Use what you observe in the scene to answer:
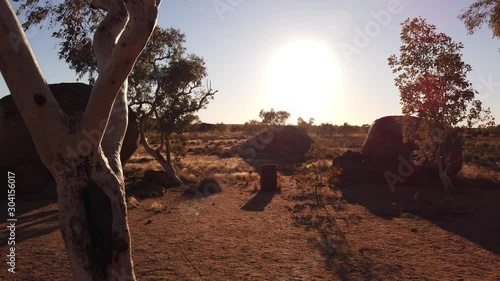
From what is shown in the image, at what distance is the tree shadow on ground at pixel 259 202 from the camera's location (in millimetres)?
13868

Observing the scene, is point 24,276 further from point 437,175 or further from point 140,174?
point 437,175

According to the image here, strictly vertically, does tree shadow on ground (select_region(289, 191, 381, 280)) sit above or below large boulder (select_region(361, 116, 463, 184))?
below

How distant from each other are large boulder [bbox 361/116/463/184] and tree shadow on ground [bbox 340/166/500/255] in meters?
0.70

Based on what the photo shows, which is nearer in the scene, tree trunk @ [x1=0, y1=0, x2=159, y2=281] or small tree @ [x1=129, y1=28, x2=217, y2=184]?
tree trunk @ [x1=0, y1=0, x2=159, y2=281]

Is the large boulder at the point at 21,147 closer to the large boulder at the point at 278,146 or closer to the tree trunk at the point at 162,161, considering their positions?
the tree trunk at the point at 162,161

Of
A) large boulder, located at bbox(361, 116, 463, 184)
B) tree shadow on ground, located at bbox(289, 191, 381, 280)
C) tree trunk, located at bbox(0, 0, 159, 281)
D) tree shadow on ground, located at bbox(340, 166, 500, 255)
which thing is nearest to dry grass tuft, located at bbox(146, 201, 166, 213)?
tree shadow on ground, located at bbox(289, 191, 381, 280)

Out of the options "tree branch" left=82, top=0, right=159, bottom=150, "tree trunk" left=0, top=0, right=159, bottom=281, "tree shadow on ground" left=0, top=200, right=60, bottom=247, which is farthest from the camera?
"tree shadow on ground" left=0, top=200, right=60, bottom=247

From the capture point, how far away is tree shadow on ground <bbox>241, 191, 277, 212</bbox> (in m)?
13.9

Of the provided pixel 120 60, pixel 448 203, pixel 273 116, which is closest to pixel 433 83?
pixel 448 203

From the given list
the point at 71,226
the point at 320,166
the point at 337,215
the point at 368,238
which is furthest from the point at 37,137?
the point at 320,166

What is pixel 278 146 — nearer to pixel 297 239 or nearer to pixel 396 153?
pixel 396 153

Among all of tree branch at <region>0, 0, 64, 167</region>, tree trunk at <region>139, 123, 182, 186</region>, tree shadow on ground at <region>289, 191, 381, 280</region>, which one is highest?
tree branch at <region>0, 0, 64, 167</region>

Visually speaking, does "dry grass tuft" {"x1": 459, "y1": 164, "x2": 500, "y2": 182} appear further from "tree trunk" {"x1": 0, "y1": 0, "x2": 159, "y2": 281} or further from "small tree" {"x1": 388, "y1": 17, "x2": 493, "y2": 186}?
"tree trunk" {"x1": 0, "y1": 0, "x2": 159, "y2": 281}

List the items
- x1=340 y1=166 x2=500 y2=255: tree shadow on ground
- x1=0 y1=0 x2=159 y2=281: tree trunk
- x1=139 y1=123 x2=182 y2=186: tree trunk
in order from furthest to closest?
x1=139 y1=123 x2=182 y2=186: tree trunk
x1=340 y1=166 x2=500 y2=255: tree shadow on ground
x1=0 y1=0 x2=159 y2=281: tree trunk
